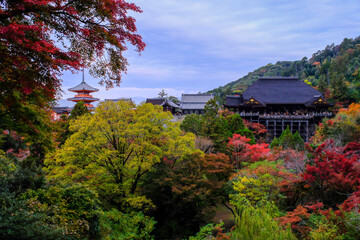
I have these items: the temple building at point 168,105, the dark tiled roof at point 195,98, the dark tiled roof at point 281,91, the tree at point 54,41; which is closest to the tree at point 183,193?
the tree at point 54,41

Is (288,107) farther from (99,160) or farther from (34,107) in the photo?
(34,107)

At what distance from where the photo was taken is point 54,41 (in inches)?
179

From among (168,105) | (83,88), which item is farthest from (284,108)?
(83,88)

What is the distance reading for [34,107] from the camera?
766 centimetres

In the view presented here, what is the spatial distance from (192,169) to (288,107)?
87.5 feet

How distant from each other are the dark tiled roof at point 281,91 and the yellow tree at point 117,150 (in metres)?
25.2

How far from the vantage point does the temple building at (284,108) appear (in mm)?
31781

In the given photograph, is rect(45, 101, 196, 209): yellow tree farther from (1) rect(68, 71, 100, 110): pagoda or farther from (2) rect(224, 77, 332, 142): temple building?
(1) rect(68, 71, 100, 110): pagoda

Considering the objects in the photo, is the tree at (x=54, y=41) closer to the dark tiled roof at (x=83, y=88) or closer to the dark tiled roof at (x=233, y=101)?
the dark tiled roof at (x=233, y=101)

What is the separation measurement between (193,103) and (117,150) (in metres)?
30.8

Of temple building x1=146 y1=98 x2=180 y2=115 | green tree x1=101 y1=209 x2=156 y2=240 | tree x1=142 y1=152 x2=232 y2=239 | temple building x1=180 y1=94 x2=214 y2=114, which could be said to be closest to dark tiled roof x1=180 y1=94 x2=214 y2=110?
temple building x1=180 y1=94 x2=214 y2=114

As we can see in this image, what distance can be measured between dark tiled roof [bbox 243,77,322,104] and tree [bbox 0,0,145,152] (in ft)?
103

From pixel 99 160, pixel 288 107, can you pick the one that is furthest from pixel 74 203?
pixel 288 107

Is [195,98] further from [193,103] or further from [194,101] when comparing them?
[193,103]
